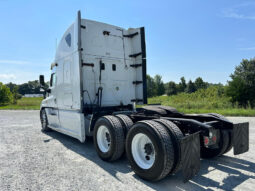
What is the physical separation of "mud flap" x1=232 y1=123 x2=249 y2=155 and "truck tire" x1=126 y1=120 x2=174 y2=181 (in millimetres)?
1387

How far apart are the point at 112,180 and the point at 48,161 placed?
6.20ft

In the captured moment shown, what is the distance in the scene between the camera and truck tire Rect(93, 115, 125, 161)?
3.90 m

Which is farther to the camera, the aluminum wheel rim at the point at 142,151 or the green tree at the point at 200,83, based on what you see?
the green tree at the point at 200,83

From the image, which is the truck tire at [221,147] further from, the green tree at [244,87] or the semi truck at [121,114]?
the green tree at [244,87]

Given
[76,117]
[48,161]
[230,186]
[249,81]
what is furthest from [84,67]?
[249,81]

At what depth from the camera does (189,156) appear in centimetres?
276

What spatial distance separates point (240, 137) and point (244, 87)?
2140cm

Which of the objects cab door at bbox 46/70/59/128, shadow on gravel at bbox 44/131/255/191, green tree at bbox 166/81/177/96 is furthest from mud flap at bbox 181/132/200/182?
green tree at bbox 166/81/177/96

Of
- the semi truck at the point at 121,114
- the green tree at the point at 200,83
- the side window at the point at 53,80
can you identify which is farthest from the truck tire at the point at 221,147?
the green tree at the point at 200,83

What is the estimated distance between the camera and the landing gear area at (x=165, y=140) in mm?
2842

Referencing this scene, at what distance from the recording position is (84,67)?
5.43 metres

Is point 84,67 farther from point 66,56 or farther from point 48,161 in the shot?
point 48,161

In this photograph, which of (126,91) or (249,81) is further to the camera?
(249,81)

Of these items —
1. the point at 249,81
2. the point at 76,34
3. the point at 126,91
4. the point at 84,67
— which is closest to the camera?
the point at 76,34
